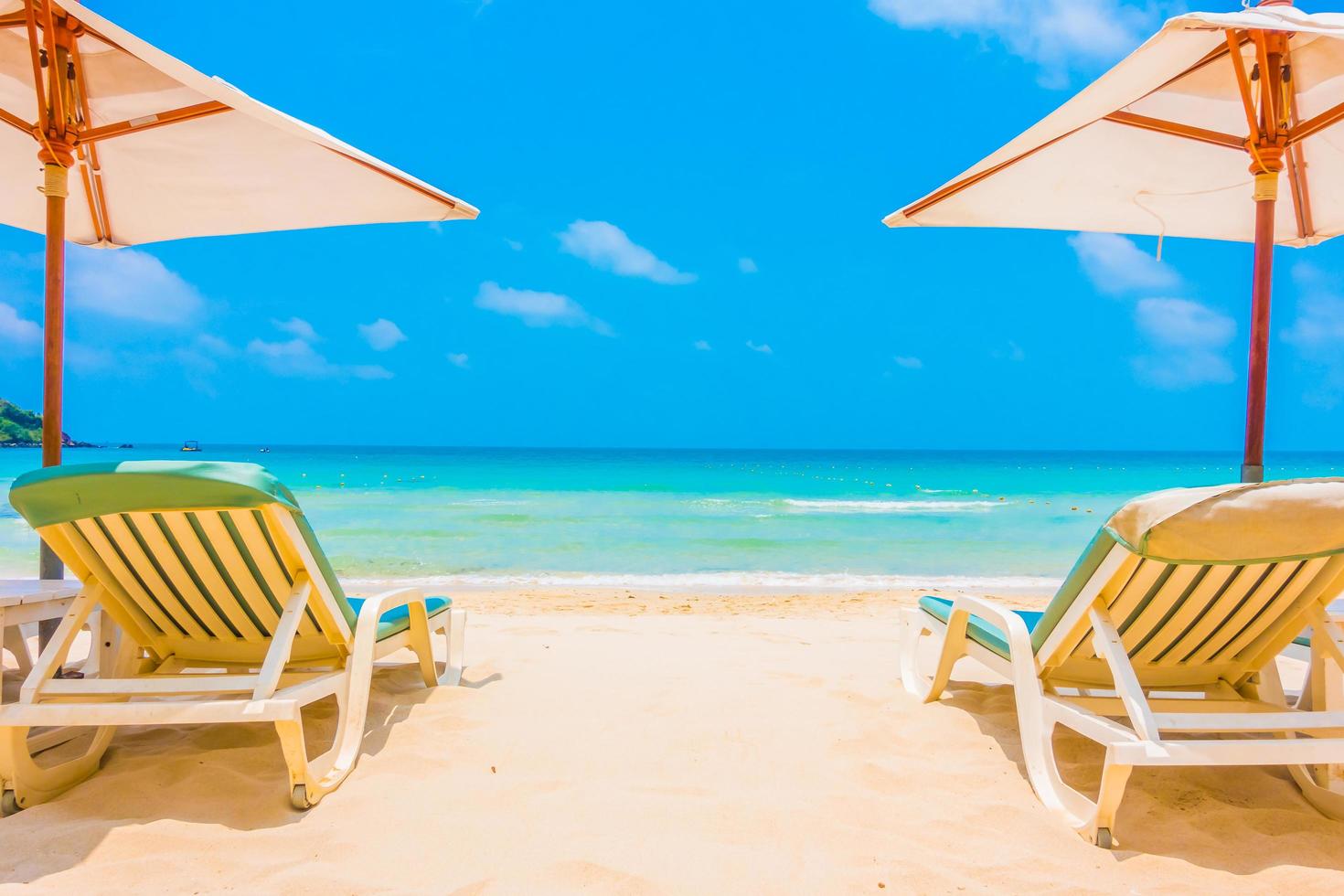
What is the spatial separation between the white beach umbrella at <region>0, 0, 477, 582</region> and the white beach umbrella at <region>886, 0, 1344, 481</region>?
2.86m

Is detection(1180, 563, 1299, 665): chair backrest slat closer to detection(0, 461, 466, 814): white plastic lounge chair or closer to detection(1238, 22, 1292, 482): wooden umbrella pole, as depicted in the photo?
detection(1238, 22, 1292, 482): wooden umbrella pole

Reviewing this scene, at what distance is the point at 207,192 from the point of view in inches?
161

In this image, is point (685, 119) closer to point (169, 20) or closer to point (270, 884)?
point (169, 20)

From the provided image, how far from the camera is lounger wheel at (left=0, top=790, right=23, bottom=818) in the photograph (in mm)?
2143

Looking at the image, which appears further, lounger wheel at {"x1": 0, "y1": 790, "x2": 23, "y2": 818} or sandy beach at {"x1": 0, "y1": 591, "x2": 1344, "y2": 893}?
lounger wheel at {"x1": 0, "y1": 790, "x2": 23, "y2": 818}

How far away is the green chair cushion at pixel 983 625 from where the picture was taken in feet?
8.88

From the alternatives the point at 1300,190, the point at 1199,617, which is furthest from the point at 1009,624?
the point at 1300,190

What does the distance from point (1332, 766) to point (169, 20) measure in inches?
1836

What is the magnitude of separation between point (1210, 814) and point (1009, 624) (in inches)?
29.6

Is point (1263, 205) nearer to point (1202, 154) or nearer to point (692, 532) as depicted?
point (1202, 154)

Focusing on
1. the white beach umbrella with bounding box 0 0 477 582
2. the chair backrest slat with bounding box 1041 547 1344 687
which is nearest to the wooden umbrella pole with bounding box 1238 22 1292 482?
the chair backrest slat with bounding box 1041 547 1344 687

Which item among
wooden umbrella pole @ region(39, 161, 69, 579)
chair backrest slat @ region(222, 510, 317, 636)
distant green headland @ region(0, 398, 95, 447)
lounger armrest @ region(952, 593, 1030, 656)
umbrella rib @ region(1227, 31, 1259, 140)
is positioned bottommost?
distant green headland @ region(0, 398, 95, 447)

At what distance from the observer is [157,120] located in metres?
3.42

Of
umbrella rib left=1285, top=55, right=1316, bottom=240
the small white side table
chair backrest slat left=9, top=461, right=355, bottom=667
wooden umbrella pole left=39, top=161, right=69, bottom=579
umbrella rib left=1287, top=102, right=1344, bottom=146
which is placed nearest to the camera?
chair backrest slat left=9, top=461, right=355, bottom=667
